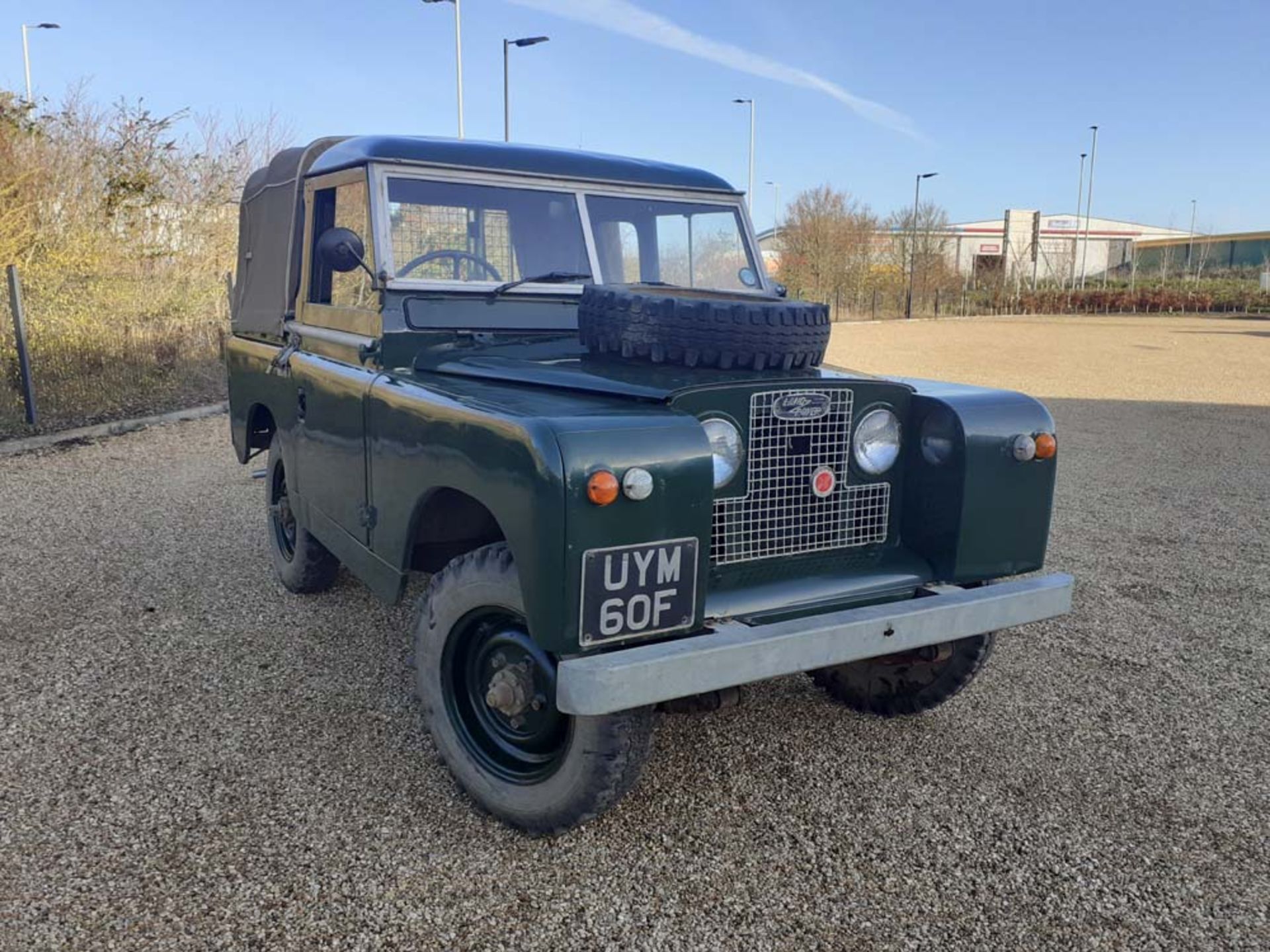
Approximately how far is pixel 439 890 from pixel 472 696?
0.61 metres

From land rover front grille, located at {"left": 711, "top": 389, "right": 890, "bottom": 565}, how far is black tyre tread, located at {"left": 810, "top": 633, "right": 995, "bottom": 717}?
0.54 metres

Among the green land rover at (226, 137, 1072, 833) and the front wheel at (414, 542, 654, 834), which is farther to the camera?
the front wheel at (414, 542, 654, 834)

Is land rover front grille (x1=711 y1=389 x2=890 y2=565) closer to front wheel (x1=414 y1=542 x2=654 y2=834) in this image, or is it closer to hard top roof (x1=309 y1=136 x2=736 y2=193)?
front wheel (x1=414 y1=542 x2=654 y2=834)

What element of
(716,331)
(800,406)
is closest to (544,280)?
(716,331)

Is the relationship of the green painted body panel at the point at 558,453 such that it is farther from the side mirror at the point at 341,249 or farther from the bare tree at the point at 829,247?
the bare tree at the point at 829,247

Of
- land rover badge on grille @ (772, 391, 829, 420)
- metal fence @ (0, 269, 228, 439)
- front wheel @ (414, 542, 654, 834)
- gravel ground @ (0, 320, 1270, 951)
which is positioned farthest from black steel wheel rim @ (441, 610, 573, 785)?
metal fence @ (0, 269, 228, 439)

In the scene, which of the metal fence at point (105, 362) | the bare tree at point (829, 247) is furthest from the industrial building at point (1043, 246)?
the metal fence at point (105, 362)

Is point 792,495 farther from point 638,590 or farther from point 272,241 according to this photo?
point 272,241

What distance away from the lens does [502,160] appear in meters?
3.97

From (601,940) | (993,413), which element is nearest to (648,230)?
(993,413)

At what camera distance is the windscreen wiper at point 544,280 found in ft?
12.7

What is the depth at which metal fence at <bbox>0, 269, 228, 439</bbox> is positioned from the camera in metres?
10.3

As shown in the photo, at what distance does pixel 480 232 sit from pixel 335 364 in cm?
79

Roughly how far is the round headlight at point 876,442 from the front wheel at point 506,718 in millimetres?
1101
